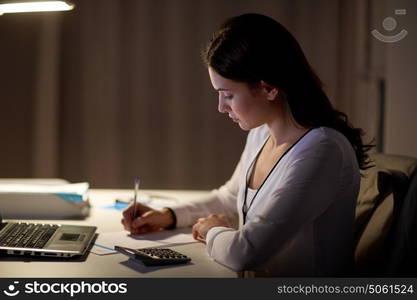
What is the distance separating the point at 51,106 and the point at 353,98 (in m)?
1.68

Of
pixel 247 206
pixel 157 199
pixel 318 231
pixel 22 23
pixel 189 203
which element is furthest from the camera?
pixel 22 23

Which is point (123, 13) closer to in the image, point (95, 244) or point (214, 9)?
point (214, 9)

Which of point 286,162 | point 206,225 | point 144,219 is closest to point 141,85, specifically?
point 144,219

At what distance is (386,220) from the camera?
A: 1.15m

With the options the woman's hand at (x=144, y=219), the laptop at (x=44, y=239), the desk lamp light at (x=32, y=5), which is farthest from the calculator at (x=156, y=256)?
the desk lamp light at (x=32, y=5)

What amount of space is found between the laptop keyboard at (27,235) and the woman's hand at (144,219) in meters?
0.18

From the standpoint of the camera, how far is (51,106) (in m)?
2.75

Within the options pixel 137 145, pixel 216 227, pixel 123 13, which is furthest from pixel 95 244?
pixel 123 13

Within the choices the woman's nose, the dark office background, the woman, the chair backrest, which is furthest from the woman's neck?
the dark office background

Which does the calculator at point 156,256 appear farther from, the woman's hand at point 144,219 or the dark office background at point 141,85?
the dark office background at point 141,85

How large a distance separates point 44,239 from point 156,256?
273 mm

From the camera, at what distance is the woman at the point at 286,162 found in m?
0.99

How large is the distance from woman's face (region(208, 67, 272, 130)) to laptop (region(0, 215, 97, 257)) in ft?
1.50

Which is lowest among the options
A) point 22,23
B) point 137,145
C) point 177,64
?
point 137,145
